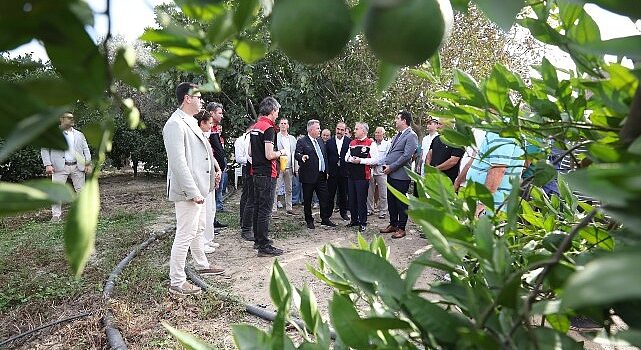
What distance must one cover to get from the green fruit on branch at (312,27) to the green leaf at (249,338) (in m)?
0.41

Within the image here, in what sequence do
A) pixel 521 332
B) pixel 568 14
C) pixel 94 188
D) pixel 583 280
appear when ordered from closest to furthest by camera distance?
pixel 583 280
pixel 94 188
pixel 521 332
pixel 568 14

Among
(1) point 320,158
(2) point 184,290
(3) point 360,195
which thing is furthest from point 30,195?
(1) point 320,158

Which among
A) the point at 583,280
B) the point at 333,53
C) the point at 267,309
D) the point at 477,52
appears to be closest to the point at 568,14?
the point at 333,53

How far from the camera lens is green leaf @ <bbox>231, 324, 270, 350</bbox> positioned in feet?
2.20

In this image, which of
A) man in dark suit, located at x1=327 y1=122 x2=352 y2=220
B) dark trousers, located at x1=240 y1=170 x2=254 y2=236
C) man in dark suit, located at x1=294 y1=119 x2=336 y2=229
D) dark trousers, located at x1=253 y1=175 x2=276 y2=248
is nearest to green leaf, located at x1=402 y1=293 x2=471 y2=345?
dark trousers, located at x1=253 y1=175 x2=276 y2=248

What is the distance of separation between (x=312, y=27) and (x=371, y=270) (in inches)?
12.4

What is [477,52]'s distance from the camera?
9.40 metres

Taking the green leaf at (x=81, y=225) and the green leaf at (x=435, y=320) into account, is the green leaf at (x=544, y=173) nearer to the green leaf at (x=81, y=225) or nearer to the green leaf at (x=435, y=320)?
the green leaf at (x=435, y=320)

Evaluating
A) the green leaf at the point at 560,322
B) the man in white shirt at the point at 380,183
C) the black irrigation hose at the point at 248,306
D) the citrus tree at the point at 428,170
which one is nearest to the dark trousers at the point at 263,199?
the black irrigation hose at the point at 248,306

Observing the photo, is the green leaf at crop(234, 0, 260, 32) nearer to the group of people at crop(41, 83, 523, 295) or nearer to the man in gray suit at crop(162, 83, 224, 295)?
the group of people at crop(41, 83, 523, 295)

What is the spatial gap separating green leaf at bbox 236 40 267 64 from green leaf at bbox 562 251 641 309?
386 mm

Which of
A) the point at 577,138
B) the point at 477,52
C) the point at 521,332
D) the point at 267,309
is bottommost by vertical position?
the point at 267,309

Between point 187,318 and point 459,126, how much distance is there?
296cm

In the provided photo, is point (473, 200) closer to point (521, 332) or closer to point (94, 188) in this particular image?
A: point (521, 332)
